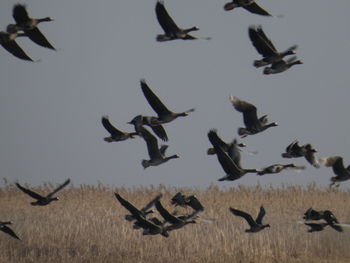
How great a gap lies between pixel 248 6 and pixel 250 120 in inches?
69.4

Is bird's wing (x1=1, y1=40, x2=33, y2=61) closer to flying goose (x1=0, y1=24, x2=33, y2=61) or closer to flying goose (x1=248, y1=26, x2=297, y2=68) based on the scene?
flying goose (x1=0, y1=24, x2=33, y2=61)

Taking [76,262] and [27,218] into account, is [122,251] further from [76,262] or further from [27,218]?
[27,218]

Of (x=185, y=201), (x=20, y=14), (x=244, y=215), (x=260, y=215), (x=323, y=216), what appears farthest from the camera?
(x=260, y=215)

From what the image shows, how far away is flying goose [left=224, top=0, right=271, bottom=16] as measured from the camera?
35.8 feet

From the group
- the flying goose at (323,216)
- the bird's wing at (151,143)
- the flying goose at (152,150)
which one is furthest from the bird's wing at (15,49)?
the flying goose at (323,216)

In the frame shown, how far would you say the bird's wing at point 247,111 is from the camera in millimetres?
11883

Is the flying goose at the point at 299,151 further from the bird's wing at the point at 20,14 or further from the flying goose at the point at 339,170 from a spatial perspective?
the bird's wing at the point at 20,14

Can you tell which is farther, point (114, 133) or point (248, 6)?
point (114, 133)

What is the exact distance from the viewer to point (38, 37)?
432 inches

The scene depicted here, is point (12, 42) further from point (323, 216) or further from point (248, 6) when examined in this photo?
point (323, 216)

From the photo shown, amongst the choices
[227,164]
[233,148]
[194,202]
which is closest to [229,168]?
[227,164]

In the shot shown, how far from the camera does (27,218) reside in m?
21.6

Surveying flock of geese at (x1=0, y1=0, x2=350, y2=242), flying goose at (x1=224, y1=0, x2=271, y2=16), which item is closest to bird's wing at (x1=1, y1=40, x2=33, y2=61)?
flock of geese at (x1=0, y1=0, x2=350, y2=242)

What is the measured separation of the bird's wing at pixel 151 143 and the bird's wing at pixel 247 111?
139cm
